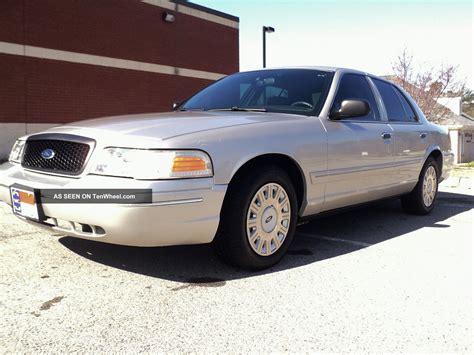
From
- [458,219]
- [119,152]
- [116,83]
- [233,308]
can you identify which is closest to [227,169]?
[119,152]

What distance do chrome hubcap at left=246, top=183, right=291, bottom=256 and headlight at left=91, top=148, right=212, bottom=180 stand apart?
0.62 metres

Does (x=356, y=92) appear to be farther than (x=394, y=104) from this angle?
No

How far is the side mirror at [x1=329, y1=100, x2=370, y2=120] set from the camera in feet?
13.7

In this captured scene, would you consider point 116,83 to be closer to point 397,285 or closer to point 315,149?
point 315,149

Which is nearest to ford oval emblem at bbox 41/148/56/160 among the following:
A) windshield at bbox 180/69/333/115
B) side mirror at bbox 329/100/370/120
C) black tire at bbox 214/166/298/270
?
black tire at bbox 214/166/298/270

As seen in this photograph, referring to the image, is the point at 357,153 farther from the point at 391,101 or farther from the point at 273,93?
the point at 391,101

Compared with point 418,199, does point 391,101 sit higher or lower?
higher

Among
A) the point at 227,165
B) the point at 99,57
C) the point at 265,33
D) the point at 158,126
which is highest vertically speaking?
the point at 265,33

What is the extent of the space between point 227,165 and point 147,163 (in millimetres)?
561

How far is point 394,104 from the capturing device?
5590 millimetres

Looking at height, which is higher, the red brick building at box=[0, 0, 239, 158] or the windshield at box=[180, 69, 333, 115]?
the red brick building at box=[0, 0, 239, 158]

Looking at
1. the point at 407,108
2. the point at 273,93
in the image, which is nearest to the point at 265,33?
the point at 407,108

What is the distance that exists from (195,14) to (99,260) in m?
15.1

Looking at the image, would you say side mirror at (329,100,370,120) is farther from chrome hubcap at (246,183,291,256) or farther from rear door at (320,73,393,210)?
chrome hubcap at (246,183,291,256)
